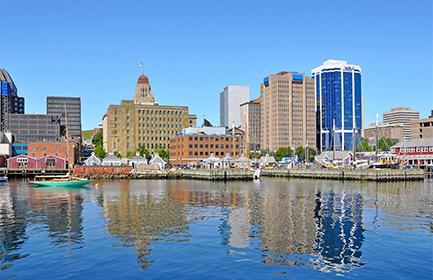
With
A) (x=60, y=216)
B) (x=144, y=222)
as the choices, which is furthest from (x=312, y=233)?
(x=60, y=216)

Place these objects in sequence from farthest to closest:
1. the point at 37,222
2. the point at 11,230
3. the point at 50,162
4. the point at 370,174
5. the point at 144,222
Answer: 1. the point at 50,162
2. the point at 370,174
3. the point at 37,222
4. the point at 144,222
5. the point at 11,230

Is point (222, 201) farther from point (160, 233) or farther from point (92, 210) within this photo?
point (160, 233)

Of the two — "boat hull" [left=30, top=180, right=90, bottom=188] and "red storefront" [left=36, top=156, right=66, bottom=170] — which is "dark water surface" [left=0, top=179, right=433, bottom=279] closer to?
"boat hull" [left=30, top=180, right=90, bottom=188]

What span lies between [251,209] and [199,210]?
670cm

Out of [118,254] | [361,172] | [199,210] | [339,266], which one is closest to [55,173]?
[361,172]

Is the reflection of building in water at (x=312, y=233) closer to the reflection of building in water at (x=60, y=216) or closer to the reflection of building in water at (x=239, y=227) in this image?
the reflection of building in water at (x=239, y=227)

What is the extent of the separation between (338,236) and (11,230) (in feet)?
99.6

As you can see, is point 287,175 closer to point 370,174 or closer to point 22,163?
point 370,174

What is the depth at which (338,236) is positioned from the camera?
4053 cm

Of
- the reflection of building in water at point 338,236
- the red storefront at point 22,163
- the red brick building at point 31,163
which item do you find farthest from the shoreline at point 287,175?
the reflection of building in water at point 338,236

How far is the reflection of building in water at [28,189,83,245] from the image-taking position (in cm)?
4134

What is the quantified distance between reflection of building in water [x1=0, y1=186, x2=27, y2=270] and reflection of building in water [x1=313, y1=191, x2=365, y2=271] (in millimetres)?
21774

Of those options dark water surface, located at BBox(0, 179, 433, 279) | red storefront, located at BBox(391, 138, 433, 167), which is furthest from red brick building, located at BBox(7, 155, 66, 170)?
red storefront, located at BBox(391, 138, 433, 167)

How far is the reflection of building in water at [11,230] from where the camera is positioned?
34.0 m
